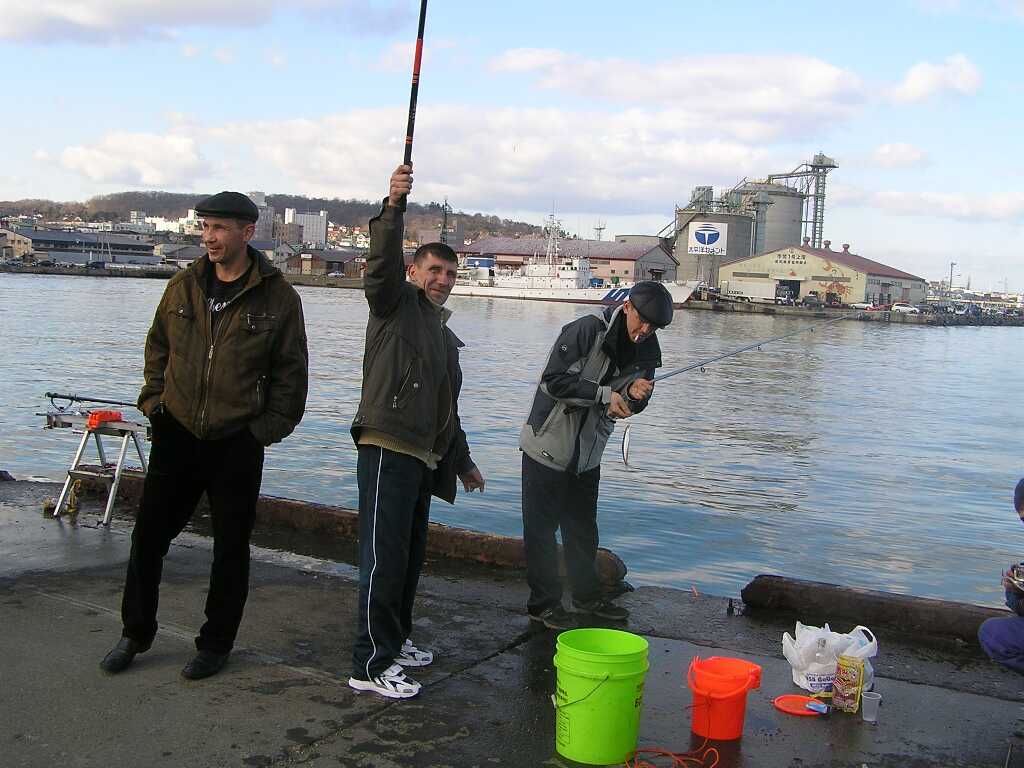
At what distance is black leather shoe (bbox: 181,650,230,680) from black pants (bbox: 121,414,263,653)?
0.09 ft

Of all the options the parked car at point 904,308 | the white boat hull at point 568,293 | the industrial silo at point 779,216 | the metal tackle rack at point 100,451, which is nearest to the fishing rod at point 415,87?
the metal tackle rack at point 100,451

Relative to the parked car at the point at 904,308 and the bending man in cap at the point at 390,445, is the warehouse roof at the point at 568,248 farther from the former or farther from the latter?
the bending man in cap at the point at 390,445

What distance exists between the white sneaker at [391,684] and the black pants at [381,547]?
0.09ft

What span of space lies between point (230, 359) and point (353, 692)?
141cm

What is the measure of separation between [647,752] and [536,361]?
33.4m

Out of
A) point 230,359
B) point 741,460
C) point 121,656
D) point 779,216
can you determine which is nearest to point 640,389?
point 230,359

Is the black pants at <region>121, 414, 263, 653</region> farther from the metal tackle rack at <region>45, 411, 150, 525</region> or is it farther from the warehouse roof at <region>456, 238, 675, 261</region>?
the warehouse roof at <region>456, 238, 675, 261</region>

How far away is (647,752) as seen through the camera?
12.3 feet

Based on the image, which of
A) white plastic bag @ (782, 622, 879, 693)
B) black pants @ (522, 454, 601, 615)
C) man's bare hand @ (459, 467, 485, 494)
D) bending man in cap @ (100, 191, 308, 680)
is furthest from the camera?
black pants @ (522, 454, 601, 615)

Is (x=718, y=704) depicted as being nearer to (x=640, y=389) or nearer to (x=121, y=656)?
(x=640, y=389)

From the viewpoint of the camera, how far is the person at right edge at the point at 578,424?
16.6 ft

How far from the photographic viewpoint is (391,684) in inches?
160

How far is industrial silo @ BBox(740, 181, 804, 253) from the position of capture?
391 ft

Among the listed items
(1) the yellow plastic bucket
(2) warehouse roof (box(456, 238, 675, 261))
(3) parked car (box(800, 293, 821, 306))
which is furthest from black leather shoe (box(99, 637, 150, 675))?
(2) warehouse roof (box(456, 238, 675, 261))
